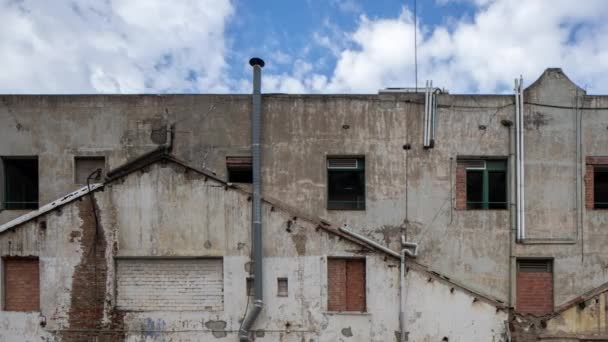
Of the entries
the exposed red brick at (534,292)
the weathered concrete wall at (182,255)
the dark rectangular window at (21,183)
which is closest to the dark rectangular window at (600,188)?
the exposed red brick at (534,292)

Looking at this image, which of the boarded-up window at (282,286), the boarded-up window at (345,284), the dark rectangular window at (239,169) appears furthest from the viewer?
the dark rectangular window at (239,169)

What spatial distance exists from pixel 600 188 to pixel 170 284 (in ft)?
39.8

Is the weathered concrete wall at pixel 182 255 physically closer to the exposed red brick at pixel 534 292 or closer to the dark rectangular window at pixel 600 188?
the exposed red brick at pixel 534 292

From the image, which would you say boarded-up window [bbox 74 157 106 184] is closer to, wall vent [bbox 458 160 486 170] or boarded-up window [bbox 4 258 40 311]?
boarded-up window [bbox 4 258 40 311]

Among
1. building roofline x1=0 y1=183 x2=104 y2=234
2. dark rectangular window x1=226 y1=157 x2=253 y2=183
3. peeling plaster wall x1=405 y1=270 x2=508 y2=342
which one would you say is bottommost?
peeling plaster wall x1=405 y1=270 x2=508 y2=342

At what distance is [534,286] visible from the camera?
10891 millimetres

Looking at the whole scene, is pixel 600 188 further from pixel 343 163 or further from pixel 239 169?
pixel 239 169

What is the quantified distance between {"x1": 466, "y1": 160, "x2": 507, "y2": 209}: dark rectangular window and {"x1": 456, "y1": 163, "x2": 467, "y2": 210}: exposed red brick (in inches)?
7.6

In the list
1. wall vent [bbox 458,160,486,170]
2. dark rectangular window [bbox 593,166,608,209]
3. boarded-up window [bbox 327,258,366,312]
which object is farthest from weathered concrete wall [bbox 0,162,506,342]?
dark rectangular window [bbox 593,166,608,209]

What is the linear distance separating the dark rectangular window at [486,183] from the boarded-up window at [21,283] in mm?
11412

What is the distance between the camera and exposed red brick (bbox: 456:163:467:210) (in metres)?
11.0

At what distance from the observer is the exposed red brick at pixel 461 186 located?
10984mm

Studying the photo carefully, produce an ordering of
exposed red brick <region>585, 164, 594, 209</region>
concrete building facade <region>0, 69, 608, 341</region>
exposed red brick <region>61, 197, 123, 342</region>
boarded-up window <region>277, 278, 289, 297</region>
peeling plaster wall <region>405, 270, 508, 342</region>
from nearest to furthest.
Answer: peeling plaster wall <region>405, 270, 508, 342</region>
exposed red brick <region>61, 197, 123, 342</region>
boarded-up window <region>277, 278, 289, 297</region>
concrete building facade <region>0, 69, 608, 341</region>
exposed red brick <region>585, 164, 594, 209</region>

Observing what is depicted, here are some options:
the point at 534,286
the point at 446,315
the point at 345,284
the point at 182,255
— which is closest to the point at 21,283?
the point at 182,255
